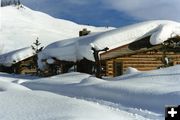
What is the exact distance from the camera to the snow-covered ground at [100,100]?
28.7 ft

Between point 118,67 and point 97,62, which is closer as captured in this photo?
point 97,62

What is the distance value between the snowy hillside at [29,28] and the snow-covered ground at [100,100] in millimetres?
64723

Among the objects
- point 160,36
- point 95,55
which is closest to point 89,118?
point 95,55

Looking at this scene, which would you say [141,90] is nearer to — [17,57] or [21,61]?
[17,57]

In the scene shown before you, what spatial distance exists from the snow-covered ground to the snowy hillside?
212 feet

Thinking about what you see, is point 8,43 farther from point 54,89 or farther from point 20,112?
point 20,112

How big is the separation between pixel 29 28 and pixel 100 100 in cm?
9597

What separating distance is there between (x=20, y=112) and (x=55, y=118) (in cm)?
129

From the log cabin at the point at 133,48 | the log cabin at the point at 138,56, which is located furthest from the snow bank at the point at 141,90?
the log cabin at the point at 138,56

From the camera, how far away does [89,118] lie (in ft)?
26.0

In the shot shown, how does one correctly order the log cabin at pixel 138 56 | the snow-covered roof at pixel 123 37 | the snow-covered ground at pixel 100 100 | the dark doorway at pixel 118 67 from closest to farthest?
1. the snow-covered ground at pixel 100 100
2. the snow-covered roof at pixel 123 37
3. the log cabin at pixel 138 56
4. the dark doorway at pixel 118 67

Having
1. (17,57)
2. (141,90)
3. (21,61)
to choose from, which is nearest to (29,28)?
(21,61)

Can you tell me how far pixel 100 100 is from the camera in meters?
14.0

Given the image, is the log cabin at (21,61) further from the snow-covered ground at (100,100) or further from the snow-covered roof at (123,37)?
the snow-covered ground at (100,100)
